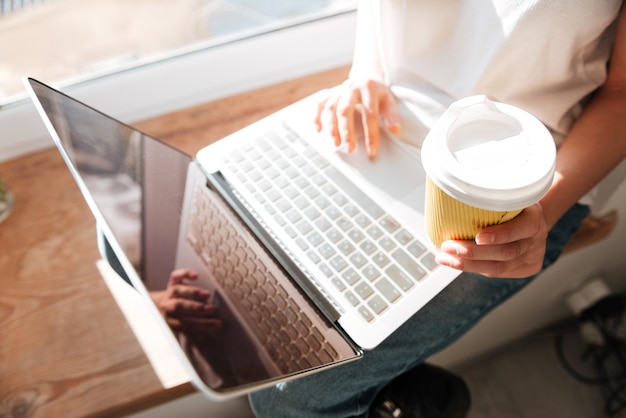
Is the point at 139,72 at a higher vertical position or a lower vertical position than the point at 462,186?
lower

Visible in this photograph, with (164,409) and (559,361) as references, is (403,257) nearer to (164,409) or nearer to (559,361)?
(164,409)

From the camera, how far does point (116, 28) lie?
1.05 metres

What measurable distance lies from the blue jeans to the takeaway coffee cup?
9.6 inches

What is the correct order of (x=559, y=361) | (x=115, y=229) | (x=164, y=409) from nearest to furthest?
(x=115, y=229), (x=164, y=409), (x=559, y=361)

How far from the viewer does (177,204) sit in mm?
629

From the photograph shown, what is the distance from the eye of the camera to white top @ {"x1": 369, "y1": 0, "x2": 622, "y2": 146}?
530 mm

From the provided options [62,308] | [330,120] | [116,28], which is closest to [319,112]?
[330,120]

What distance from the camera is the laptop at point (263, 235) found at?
1.69ft

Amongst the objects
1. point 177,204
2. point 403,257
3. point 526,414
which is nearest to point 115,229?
point 177,204

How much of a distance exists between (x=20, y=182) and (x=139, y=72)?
0.91 ft

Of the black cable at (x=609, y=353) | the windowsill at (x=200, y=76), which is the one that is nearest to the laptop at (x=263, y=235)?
the windowsill at (x=200, y=76)

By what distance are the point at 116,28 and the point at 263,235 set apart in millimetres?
667

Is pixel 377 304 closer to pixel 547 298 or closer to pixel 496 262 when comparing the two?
pixel 496 262

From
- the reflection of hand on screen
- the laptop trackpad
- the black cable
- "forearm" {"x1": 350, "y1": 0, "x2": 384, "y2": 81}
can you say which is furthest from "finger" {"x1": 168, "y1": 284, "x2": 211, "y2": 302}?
the black cable
